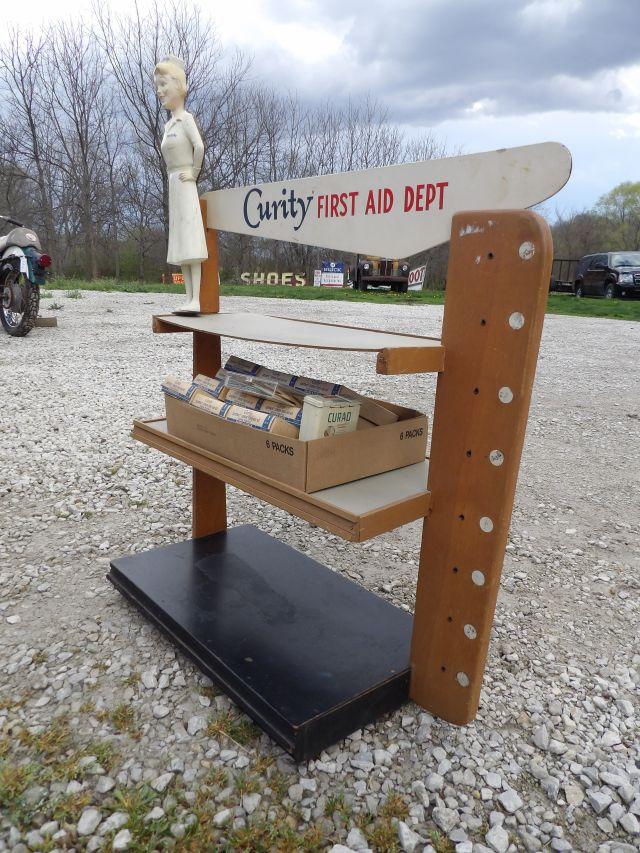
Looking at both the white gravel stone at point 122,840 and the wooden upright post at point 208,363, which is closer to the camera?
the white gravel stone at point 122,840

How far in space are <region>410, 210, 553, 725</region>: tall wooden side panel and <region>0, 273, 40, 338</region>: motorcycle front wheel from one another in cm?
625

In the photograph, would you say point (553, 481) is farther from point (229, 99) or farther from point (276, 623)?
point (229, 99)

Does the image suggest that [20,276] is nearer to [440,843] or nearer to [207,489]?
[207,489]

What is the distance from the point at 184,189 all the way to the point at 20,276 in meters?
5.55

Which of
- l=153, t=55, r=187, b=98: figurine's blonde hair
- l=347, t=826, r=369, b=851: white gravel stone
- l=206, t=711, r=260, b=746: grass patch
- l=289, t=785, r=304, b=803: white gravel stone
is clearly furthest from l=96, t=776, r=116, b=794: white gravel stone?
l=153, t=55, r=187, b=98: figurine's blonde hair

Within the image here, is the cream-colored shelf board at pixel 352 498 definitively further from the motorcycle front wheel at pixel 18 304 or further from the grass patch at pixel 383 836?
the motorcycle front wheel at pixel 18 304

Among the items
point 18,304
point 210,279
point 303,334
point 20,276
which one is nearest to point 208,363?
point 210,279

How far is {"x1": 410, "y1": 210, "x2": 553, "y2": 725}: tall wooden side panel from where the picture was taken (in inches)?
49.0

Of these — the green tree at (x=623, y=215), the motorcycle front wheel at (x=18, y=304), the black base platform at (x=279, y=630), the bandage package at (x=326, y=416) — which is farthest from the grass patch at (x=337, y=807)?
the green tree at (x=623, y=215)

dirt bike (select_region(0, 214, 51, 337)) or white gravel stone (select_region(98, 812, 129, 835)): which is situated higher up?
dirt bike (select_region(0, 214, 51, 337))

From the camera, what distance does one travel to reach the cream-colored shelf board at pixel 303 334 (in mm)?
1320

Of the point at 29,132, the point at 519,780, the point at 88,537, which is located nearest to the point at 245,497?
the point at 88,537

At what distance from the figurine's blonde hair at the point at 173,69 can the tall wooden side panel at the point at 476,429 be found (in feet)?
3.92

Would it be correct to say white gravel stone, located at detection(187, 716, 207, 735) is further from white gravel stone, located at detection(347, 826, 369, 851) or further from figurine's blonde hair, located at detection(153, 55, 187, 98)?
figurine's blonde hair, located at detection(153, 55, 187, 98)
